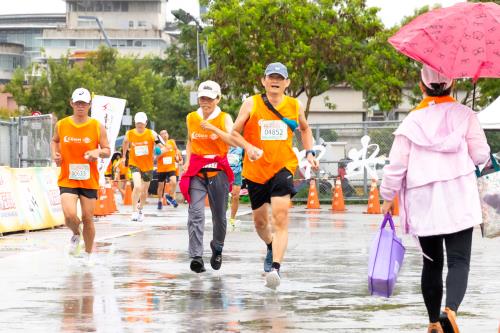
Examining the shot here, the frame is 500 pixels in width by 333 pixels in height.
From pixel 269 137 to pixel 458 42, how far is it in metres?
3.86

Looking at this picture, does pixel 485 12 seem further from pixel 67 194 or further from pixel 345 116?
pixel 345 116

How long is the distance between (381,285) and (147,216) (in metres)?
17.5

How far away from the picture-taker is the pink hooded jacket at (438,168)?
801 cm

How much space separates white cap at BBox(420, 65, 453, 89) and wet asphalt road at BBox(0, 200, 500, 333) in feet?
5.45

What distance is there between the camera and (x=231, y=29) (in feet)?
144

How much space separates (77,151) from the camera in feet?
45.5

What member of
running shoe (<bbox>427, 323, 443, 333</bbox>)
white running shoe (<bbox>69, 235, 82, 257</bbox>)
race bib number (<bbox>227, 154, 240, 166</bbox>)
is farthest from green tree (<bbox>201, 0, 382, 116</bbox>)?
running shoe (<bbox>427, 323, 443, 333</bbox>)

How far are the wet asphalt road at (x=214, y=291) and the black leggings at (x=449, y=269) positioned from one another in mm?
720

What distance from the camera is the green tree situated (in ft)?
145

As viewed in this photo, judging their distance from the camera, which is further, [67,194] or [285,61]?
[285,61]

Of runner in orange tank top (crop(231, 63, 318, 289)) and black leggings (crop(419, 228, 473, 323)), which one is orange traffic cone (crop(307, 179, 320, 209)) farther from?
black leggings (crop(419, 228, 473, 323))

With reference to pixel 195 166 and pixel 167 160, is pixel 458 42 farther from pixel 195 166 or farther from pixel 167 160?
pixel 167 160

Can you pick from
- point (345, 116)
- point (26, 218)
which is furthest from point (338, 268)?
point (345, 116)

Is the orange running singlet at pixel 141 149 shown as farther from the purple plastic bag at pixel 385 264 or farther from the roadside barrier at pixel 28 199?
the purple plastic bag at pixel 385 264
